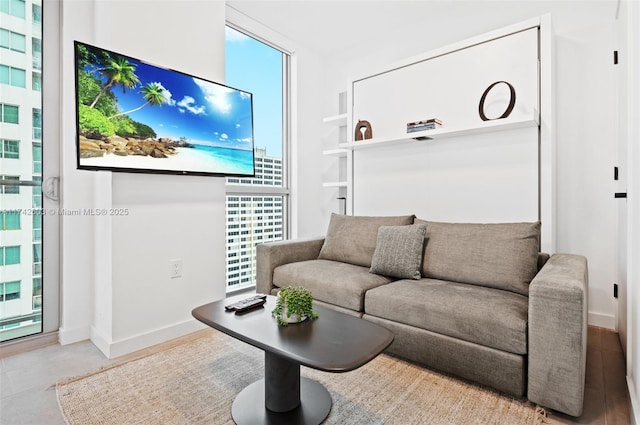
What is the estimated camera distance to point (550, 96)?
7.67 feet

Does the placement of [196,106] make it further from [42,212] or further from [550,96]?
[550,96]

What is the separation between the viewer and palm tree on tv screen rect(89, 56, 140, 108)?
6.61 feet

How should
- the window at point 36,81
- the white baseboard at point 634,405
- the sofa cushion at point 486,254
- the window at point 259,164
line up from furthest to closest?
the window at point 259,164
the window at point 36,81
the sofa cushion at point 486,254
the white baseboard at point 634,405

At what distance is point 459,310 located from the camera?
1.72m

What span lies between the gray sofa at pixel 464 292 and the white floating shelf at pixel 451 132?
2.42 ft

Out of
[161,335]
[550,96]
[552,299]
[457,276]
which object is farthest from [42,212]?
[550,96]

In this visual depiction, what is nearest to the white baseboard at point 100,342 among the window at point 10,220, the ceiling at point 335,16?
the window at point 10,220

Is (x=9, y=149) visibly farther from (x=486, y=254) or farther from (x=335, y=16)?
(x=486, y=254)

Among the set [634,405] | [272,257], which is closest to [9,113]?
[272,257]

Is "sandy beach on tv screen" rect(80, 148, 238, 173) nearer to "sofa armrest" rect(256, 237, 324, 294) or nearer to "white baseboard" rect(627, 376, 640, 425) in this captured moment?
"sofa armrest" rect(256, 237, 324, 294)

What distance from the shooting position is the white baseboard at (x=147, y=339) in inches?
82.2

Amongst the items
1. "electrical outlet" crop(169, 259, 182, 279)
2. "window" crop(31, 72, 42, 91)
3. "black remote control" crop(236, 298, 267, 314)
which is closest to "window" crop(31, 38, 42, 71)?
"window" crop(31, 72, 42, 91)

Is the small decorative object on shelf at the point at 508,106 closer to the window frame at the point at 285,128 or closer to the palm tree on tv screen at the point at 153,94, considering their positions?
the window frame at the point at 285,128

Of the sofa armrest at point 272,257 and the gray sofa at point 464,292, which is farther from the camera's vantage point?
the sofa armrest at point 272,257
